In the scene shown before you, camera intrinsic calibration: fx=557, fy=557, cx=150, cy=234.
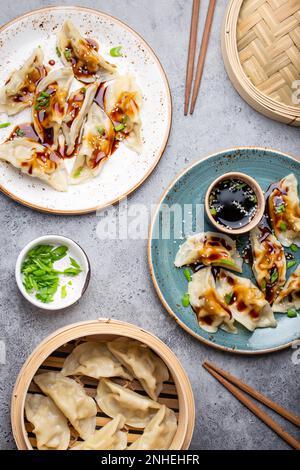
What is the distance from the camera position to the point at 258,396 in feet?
11.6

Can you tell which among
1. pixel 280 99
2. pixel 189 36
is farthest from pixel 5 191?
pixel 280 99

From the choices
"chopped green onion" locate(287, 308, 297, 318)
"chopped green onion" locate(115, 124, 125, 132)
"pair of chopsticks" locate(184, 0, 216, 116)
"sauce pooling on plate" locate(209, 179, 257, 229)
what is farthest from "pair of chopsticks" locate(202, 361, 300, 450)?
"pair of chopsticks" locate(184, 0, 216, 116)

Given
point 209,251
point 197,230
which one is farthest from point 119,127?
point 209,251

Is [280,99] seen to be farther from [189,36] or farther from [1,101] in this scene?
[1,101]

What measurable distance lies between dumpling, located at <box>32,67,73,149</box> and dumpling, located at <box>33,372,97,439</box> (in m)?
1.43

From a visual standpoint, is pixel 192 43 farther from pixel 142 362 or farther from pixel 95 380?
pixel 95 380

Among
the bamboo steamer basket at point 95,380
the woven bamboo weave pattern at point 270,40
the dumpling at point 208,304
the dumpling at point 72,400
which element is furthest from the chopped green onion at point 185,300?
the woven bamboo weave pattern at point 270,40

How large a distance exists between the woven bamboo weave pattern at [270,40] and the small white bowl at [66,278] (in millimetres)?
1547

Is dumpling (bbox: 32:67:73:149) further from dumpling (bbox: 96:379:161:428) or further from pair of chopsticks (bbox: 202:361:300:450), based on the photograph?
pair of chopsticks (bbox: 202:361:300:450)

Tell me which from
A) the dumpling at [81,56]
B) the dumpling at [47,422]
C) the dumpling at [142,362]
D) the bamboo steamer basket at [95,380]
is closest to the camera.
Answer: the bamboo steamer basket at [95,380]

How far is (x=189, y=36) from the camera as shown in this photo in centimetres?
357

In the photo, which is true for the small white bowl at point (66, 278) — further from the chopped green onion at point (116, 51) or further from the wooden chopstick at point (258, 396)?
the chopped green onion at point (116, 51)

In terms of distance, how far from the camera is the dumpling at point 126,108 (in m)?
3.48

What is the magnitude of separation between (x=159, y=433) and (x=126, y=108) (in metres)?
1.98
